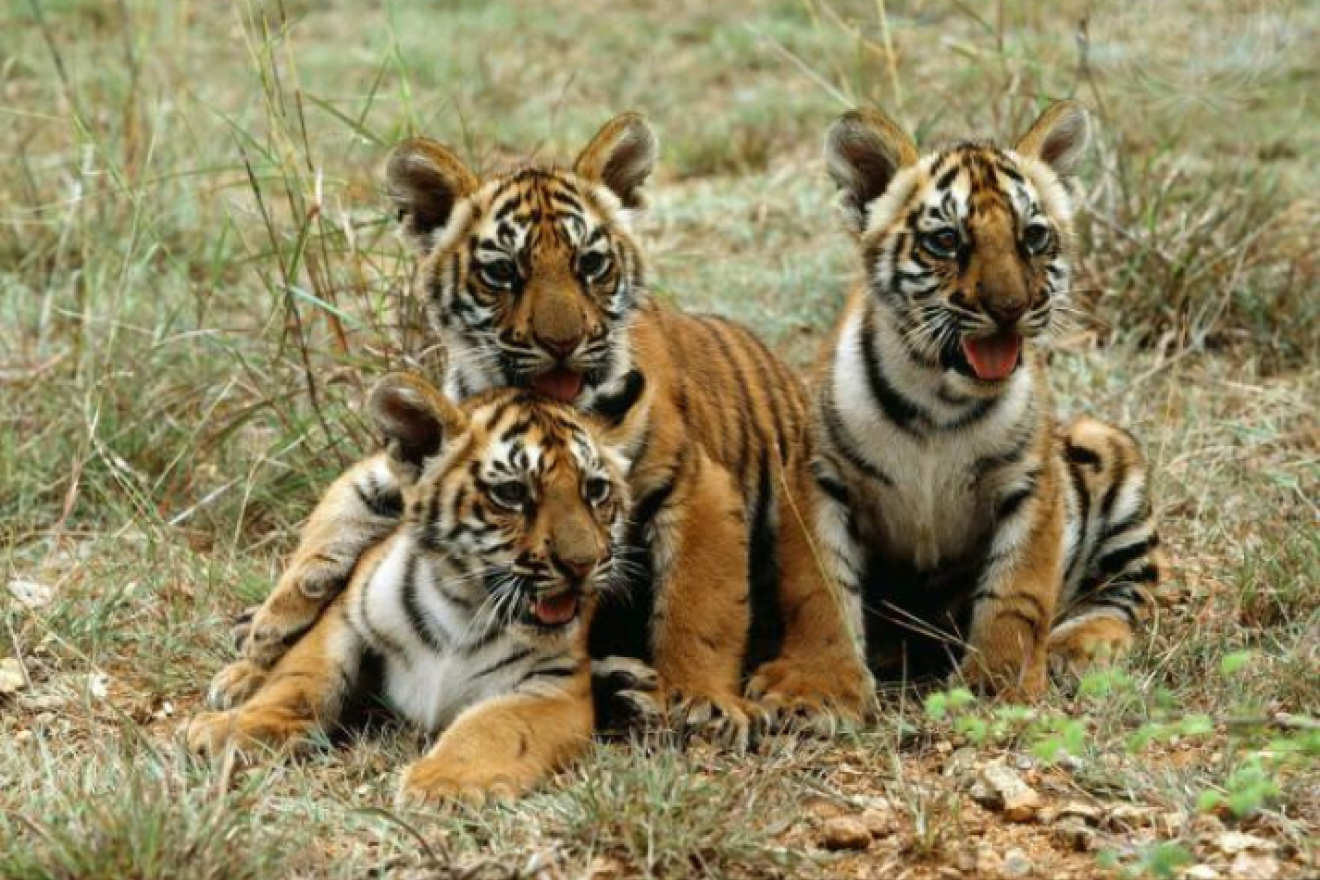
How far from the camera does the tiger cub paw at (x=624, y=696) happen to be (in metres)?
4.37

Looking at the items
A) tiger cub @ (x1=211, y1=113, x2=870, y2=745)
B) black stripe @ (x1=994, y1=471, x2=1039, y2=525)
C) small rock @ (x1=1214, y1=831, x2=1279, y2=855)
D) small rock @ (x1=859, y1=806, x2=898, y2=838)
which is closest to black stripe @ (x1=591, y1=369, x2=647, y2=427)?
tiger cub @ (x1=211, y1=113, x2=870, y2=745)

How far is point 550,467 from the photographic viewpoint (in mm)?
4121

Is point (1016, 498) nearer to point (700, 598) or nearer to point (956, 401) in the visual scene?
point (956, 401)

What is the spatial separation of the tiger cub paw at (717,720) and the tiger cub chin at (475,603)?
0.23 meters

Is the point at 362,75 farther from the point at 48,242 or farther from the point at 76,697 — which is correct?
the point at 76,697

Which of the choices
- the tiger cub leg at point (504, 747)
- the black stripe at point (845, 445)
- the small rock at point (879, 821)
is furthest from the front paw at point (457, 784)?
the black stripe at point (845, 445)

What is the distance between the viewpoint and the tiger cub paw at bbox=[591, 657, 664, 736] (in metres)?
4.37

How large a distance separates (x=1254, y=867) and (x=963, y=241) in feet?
5.12

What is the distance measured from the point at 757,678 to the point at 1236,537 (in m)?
1.73

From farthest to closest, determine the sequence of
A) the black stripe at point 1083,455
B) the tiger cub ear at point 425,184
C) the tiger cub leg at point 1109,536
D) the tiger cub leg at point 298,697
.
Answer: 1. the black stripe at point 1083,455
2. the tiger cub leg at point 1109,536
3. the tiger cub ear at point 425,184
4. the tiger cub leg at point 298,697

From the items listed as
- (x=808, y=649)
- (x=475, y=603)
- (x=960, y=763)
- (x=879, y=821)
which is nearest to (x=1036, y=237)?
(x=808, y=649)

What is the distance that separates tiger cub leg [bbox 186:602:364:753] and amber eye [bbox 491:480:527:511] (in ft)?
2.06

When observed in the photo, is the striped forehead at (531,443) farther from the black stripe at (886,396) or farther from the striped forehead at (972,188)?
the striped forehead at (972,188)

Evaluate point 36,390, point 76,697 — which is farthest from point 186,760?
point 36,390
